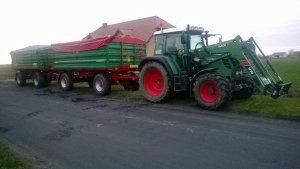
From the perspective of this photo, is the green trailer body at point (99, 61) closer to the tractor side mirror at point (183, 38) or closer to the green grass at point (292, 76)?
the tractor side mirror at point (183, 38)

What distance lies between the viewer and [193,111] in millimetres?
9508

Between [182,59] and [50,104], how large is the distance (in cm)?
518

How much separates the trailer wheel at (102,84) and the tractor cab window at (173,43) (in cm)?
371

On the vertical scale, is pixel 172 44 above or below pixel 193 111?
above

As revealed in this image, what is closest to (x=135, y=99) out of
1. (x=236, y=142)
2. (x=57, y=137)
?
(x=57, y=137)

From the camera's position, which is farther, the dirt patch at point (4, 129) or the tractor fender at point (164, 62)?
the tractor fender at point (164, 62)

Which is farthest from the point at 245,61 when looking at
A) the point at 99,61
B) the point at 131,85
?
the point at 99,61

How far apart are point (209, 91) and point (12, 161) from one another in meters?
6.09

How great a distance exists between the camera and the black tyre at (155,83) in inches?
427

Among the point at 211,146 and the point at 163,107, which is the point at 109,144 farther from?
→ the point at 163,107

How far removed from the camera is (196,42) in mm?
10758

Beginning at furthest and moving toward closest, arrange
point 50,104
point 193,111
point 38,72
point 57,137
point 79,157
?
1. point 38,72
2. point 50,104
3. point 193,111
4. point 57,137
5. point 79,157

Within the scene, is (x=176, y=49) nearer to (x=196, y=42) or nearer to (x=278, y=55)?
(x=196, y=42)

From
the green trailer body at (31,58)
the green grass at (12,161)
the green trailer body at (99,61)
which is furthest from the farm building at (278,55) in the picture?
the green grass at (12,161)
